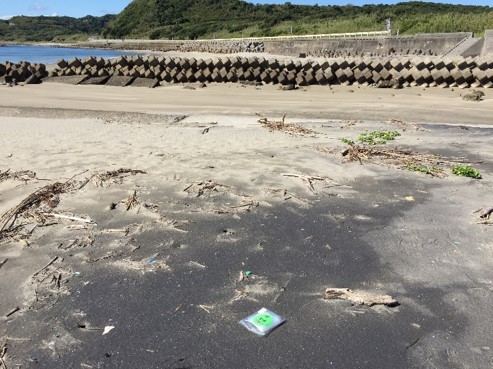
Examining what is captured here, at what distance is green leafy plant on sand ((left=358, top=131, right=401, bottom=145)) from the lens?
8.06m

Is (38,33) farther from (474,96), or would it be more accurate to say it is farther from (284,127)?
(284,127)

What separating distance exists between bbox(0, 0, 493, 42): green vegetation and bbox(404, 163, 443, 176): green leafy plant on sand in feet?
138

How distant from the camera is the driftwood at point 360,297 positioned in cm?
315

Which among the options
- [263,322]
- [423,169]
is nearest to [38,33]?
[423,169]

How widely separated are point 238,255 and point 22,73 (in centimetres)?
1887

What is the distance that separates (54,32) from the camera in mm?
181625

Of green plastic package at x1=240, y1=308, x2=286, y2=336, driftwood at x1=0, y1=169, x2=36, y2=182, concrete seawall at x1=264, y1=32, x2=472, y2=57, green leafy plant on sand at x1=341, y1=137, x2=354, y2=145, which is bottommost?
green plastic package at x1=240, y1=308, x2=286, y2=336

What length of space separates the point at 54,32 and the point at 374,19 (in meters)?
166

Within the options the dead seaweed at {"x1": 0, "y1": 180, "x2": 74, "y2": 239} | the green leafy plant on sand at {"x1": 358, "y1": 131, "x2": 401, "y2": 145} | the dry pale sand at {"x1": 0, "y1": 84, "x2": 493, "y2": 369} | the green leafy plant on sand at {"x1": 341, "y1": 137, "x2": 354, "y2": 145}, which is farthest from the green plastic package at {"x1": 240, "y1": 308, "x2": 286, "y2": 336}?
the green leafy plant on sand at {"x1": 358, "y1": 131, "x2": 401, "y2": 145}

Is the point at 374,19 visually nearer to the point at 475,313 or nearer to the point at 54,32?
the point at 475,313

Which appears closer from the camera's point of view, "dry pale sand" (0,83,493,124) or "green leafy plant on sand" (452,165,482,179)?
"green leafy plant on sand" (452,165,482,179)

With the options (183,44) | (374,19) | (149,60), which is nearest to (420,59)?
(149,60)

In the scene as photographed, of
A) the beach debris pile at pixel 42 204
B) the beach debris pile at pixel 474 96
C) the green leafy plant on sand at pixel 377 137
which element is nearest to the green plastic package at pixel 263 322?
the beach debris pile at pixel 42 204

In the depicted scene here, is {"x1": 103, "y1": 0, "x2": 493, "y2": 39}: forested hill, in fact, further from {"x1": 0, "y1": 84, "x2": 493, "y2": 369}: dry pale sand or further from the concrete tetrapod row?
{"x1": 0, "y1": 84, "x2": 493, "y2": 369}: dry pale sand
